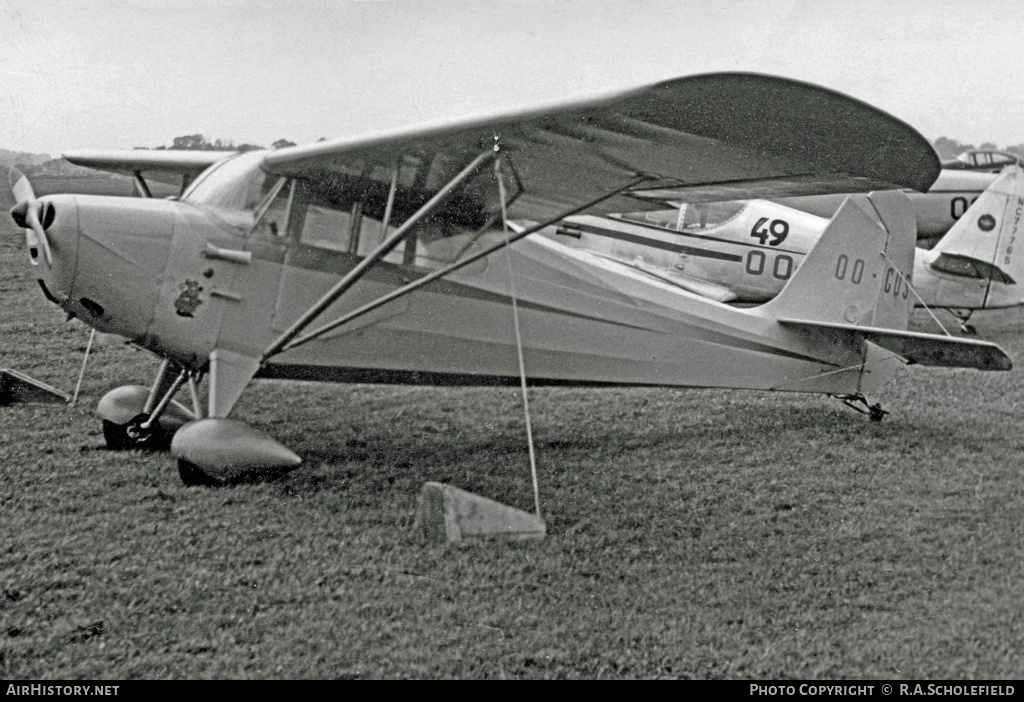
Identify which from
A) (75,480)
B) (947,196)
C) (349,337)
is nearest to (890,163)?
Result: (349,337)

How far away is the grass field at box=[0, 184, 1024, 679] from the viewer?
3.10 meters

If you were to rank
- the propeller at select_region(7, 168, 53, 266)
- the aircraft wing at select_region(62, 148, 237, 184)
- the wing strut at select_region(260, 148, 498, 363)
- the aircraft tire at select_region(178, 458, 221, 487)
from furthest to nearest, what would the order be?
the aircraft wing at select_region(62, 148, 237, 184) → the aircraft tire at select_region(178, 458, 221, 487) → the propeller at select_region(7, 168, 53, 266) → the wing strut at select_region(260, 148, 498, 363)

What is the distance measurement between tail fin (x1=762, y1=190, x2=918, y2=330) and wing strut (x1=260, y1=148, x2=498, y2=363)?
3.20 metres

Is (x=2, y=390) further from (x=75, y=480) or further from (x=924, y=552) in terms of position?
(x=924, y=552)

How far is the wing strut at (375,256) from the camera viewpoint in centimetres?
437

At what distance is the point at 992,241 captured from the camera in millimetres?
11867

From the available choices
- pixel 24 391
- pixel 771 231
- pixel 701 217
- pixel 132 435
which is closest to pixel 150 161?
pixel 24 391

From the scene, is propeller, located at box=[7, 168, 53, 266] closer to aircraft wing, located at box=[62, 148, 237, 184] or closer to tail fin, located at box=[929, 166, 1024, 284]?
aircraft wing, located at box=[62, 148, 237, 184]

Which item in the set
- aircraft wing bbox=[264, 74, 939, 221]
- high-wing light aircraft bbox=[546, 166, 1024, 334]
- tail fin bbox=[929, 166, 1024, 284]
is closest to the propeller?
aircraft wing bbox=[264, 74, 939, 221]

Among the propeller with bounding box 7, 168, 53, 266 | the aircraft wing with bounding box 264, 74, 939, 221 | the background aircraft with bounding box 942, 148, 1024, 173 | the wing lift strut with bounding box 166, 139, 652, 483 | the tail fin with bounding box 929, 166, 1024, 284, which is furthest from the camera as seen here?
the background aircraft with bounding box 942, 148, 1024, 173

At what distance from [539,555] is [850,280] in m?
4.05

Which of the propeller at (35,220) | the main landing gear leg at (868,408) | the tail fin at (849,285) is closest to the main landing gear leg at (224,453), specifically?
the propeller at (35,220)

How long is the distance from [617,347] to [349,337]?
1.85 m

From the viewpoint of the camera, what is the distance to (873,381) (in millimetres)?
6812
